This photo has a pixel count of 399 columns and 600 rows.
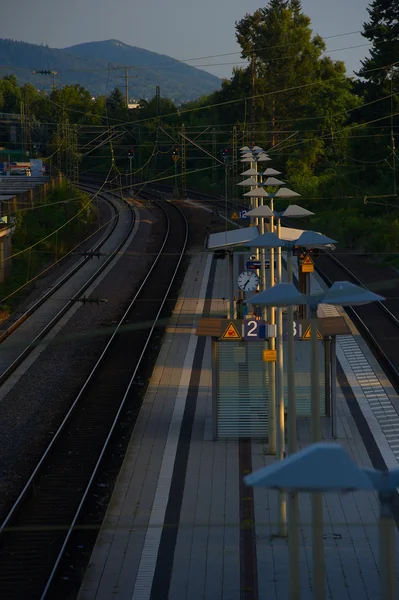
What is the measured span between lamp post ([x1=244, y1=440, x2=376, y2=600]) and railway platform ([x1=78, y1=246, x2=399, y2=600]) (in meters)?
4.69

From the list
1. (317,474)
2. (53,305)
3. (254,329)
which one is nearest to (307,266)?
(254,329)

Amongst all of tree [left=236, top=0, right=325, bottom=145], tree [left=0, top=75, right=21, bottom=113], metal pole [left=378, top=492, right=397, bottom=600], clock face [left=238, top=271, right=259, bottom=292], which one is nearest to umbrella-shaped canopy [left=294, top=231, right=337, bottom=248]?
metal pole [left=378, top=492, right=397, bottom=600]

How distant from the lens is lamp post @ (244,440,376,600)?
4316 millimetres

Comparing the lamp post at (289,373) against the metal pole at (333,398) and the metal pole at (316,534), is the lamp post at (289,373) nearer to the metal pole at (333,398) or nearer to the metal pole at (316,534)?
the metal pole at (316,534)

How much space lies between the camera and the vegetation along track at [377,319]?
18969mm

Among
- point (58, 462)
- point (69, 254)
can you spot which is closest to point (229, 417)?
point (58, 462)

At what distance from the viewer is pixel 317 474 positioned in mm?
4398

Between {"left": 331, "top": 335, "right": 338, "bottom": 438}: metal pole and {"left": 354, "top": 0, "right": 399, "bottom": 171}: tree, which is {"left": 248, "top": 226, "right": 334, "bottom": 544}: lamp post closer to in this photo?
{"left": 331, "top": 335, "right": 338, "bottom": 438}: metal pole

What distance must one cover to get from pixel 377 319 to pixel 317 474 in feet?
62.3

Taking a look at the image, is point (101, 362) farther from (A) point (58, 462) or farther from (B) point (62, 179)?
(B) point (62, 179)

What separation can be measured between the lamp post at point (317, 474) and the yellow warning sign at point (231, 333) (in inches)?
351

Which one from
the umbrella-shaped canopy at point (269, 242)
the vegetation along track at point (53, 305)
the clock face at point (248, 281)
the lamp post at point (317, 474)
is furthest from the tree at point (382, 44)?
the lamp post at point (317, 474)

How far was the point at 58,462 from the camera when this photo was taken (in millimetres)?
13570

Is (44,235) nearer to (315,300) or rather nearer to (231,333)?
(231,333)
